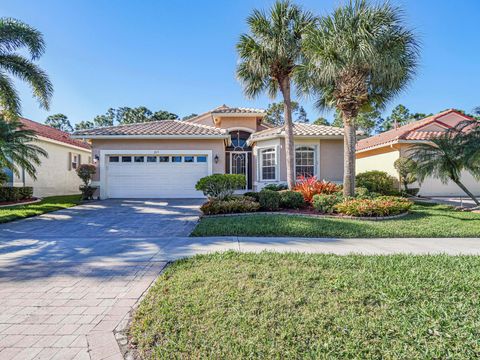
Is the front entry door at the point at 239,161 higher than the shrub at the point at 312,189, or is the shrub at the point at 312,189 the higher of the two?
the front entry door at the point at 239,161

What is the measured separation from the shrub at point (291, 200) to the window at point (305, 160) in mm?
5219

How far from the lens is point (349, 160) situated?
11203 millimetres

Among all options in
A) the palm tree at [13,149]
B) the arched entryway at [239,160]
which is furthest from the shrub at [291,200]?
the palm tree at [13,149]

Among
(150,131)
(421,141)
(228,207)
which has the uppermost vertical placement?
(150,131)

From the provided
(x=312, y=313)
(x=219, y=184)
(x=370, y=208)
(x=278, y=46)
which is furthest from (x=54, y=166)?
(x=312, y=313)

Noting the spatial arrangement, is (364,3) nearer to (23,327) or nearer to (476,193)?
(23,327)

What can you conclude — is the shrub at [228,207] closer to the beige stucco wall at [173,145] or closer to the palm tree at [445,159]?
the beige stucco wall at [173,145]

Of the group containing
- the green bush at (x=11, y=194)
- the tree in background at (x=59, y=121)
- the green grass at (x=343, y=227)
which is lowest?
the green grass at (x=343, y=227)

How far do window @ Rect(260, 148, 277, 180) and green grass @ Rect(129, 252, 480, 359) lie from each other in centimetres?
1205

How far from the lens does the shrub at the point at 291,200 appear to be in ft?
35.9

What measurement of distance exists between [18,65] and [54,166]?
792 cm

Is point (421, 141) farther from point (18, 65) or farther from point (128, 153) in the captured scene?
point (18, 65)

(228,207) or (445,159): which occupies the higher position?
(445,159)

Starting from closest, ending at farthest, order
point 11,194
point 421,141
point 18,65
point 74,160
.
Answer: point 18,65 → point 11,194 → point 421,141 → point 74,160
